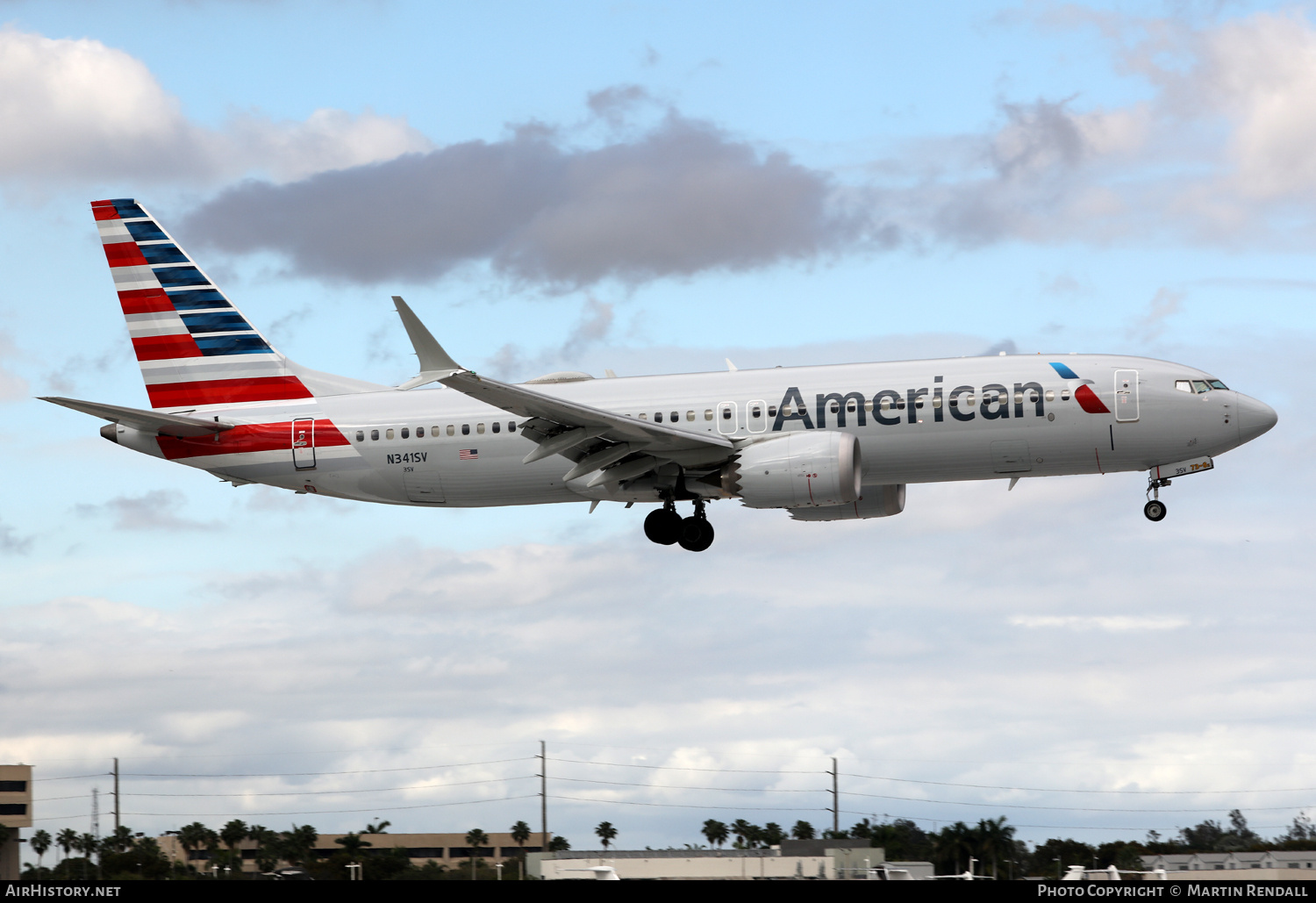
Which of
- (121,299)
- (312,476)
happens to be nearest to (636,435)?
(312,476)

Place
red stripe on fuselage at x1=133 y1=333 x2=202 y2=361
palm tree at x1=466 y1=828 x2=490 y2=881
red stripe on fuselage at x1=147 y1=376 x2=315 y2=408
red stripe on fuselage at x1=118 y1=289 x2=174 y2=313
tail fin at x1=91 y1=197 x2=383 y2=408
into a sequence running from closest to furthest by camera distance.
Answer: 1. red stripe on fuselage at x1=147 y1=376 x2=315 y2=408
2. tail fin at x1=91 y1=197 x2=383 y2=408
3. red stripe on fuselage at x1=133 y1=333 x2=202 y2=361
4. red stripe on fuselage at x1=118 y1=289 x2=174 y2=313
5. palm tree at x1=466 y1=828 x2=490 y2=881

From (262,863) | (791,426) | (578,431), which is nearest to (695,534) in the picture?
(791,426)

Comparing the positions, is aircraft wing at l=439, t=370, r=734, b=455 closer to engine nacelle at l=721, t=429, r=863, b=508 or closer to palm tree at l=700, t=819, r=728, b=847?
engine nacelle at l=721, t=429, r=863, b=508

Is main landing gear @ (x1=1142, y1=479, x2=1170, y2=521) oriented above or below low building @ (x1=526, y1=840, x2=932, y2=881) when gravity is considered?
above

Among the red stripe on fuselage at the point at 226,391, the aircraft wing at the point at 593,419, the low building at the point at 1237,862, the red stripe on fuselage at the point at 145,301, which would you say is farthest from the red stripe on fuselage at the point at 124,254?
the low building at the point at 1237,862

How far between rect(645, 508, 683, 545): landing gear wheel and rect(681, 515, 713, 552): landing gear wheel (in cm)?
16

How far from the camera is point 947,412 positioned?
34.9 m

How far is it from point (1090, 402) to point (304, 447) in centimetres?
2151

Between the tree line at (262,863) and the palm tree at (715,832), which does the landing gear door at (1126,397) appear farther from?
the palm tree at (715,832)

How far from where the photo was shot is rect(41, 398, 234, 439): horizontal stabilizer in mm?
38906

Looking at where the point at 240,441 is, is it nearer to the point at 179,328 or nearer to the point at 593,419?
the point at 179,328

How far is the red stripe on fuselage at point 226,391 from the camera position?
140ft

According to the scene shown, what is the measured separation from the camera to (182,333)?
1759 inches

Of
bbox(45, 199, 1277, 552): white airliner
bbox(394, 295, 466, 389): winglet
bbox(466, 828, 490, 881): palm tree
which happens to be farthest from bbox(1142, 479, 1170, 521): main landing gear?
bbox(466, 828, 490, 881): palm tree
